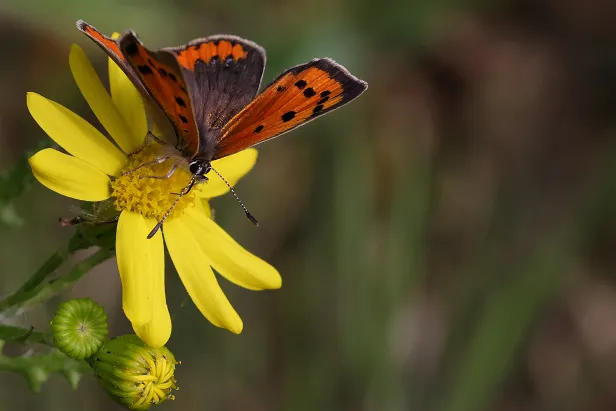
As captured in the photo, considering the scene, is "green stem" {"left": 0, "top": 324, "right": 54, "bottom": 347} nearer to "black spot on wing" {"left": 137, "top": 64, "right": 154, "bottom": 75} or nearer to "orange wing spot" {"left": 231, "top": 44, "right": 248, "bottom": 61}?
"black spot on wing" {"left": 137, "top": 64, "right": 154, "bottom": 75}

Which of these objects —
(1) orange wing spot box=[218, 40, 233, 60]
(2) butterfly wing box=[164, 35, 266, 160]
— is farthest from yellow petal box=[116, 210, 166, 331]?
(1) orange wing spot box=[218, 40, 233, 60]

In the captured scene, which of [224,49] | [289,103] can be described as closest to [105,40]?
[224,49]

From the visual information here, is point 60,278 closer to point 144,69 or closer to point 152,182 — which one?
point 152,182

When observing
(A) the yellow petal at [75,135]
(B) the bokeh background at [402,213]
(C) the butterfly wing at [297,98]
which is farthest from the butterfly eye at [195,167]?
(B) the bokeh background at [402,213]

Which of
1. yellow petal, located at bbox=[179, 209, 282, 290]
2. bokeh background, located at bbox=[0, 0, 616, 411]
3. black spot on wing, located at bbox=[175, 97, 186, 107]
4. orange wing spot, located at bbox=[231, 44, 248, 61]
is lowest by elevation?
bokeh background, located at bbox=[0, 0, 616, 411]

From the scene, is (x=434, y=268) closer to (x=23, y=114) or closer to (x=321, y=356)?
(x=321, y=356)

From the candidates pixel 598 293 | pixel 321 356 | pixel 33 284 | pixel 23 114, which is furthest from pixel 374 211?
pixel 33 284
